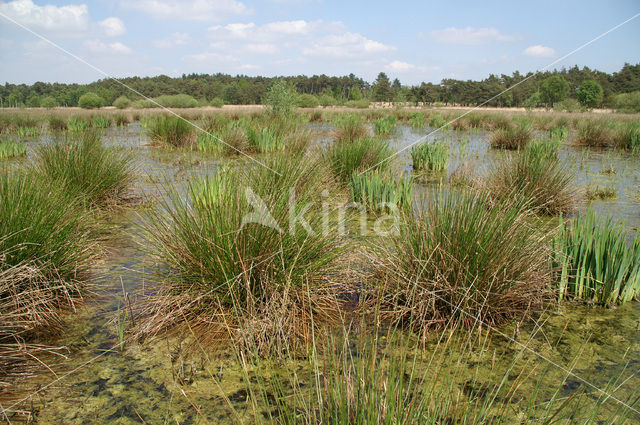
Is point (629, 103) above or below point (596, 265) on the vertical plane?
above

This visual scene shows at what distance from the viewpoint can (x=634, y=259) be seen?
3006 mm

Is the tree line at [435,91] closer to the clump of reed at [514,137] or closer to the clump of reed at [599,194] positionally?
the clump of reed at [514,137]

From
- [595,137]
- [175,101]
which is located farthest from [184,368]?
[175,101]

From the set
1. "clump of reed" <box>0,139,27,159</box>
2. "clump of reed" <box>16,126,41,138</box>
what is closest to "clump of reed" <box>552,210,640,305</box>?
"clump of reed" <box>0,139,27,159</box>

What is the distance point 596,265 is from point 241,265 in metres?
2.42

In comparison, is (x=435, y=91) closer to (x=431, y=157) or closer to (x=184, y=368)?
(x=431, y=157)

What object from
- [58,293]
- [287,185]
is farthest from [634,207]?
[58,293]

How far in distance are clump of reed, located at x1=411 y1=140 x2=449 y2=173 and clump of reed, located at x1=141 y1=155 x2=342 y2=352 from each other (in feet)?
17.3

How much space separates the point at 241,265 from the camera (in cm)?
253

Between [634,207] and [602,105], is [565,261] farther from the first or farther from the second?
[602,105]

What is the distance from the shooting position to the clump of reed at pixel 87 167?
4773 mm

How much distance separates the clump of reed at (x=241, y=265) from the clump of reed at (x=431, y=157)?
208 inches

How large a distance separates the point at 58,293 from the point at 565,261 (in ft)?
11.5

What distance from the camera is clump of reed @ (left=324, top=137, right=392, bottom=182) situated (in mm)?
6285
